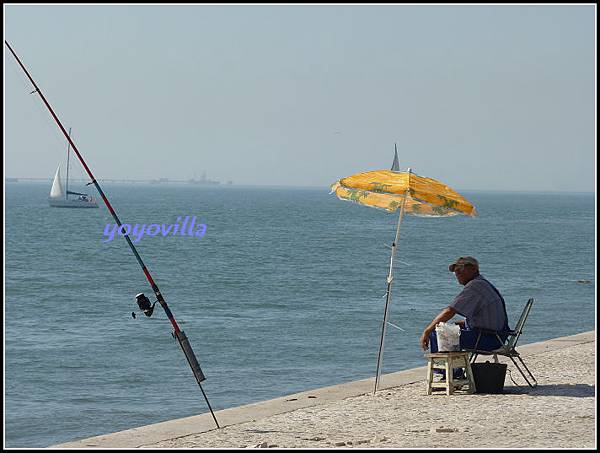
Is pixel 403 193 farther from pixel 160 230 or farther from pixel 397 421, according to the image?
pixel 160 230

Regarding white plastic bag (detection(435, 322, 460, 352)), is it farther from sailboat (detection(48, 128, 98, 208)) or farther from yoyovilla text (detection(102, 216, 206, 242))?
sailboat (detection(48, 128, 98, 208))

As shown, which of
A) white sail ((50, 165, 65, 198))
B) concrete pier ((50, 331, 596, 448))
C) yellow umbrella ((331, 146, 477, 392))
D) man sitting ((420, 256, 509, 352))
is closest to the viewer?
concrete pier ((50, 331, 596, 448))

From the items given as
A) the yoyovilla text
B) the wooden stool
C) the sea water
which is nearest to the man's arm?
the wooden stool

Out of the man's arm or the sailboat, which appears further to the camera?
the sailboat

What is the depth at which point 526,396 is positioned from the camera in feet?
32.3

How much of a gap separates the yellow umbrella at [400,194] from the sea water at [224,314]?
2111 mm

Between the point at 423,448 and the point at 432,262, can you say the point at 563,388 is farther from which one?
the point at 432,262

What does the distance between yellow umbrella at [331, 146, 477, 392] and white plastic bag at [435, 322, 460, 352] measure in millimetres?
647

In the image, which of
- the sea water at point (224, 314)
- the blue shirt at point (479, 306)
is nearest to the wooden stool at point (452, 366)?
the blue shirt at point (479, 306)

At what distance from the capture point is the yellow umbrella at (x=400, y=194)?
34.0ft

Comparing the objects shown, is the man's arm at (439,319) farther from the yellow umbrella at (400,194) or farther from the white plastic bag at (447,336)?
the yellow umbrella at (400,194)

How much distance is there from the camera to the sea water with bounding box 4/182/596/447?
17141 millimetres

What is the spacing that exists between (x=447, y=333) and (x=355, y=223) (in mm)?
91707

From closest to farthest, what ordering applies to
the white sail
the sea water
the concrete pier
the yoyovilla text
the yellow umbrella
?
the concrete pier < the yellow umbrella < the sea water < the yoyovilla text < the white sail
